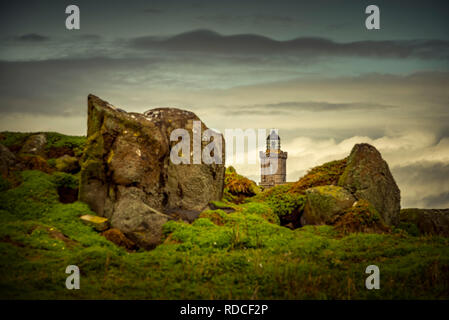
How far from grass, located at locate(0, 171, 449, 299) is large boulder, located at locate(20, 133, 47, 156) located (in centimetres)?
401

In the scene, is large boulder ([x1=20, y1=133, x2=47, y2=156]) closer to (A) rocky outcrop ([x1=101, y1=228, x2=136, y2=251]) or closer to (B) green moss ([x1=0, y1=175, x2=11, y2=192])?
(B) green moss ([x1=0, y1=175, x2=11, y2=192])

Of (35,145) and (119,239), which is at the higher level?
(35,145)

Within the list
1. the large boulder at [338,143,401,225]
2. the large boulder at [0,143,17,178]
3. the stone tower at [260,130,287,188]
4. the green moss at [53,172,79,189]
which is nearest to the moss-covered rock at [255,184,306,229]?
the large boulder at [338,143,401,225]

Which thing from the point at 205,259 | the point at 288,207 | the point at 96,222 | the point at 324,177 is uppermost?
the point at 324,177

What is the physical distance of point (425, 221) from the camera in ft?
71.7

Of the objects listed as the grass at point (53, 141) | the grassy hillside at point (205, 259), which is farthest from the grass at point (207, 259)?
the grass at point (53, 141)

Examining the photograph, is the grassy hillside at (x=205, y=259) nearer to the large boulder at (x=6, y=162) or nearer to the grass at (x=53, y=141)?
the large boulder at (x=6, y=162)

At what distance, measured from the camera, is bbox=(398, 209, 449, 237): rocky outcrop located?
2125 cm

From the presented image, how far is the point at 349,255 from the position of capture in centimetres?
1337

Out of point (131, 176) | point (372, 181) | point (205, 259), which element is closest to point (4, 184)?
point (131, 176)

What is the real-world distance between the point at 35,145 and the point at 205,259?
1329 centimetres

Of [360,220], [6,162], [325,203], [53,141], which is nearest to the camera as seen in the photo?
[360,220]

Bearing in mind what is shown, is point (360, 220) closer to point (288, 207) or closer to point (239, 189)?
point (288, 207)

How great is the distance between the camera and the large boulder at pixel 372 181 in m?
19.1
